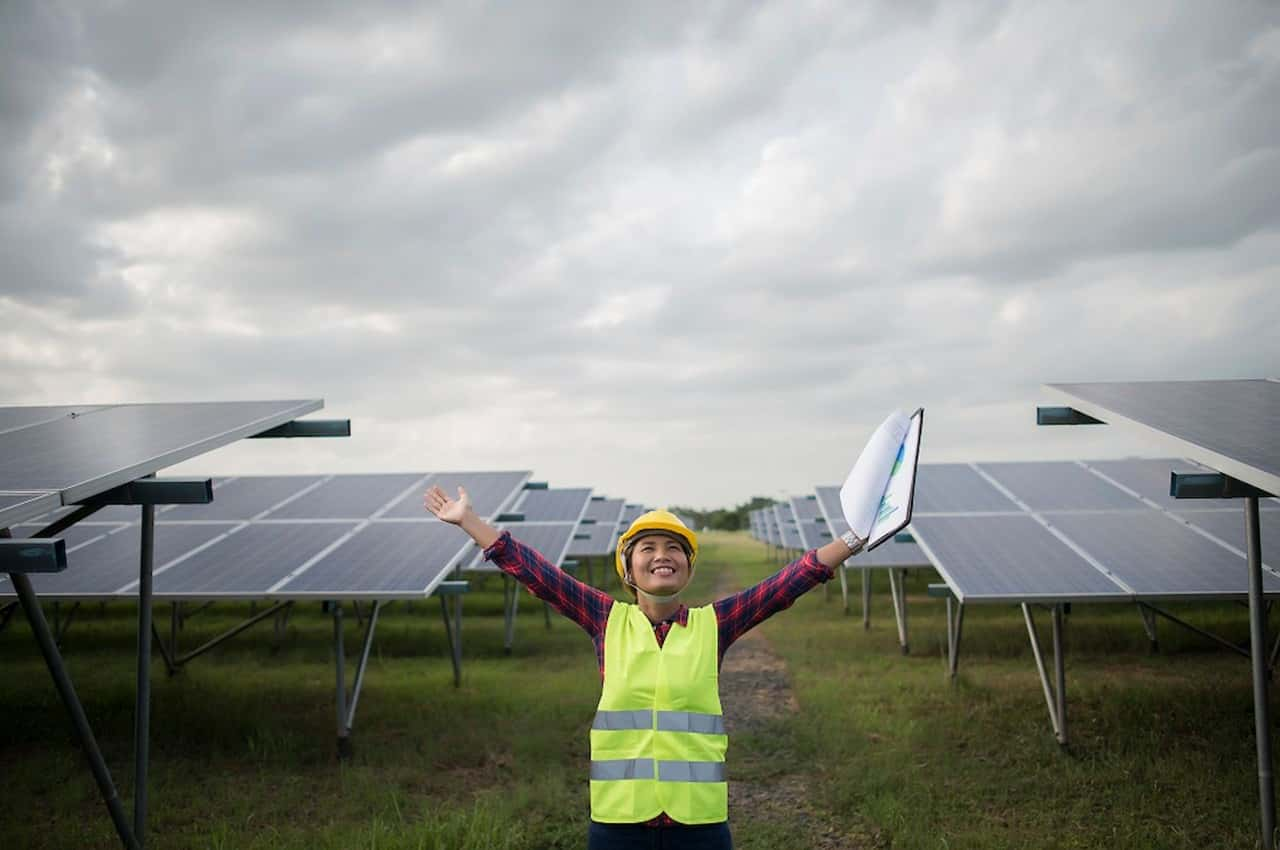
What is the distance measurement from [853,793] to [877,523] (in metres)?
5.10

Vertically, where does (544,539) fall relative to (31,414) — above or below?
below

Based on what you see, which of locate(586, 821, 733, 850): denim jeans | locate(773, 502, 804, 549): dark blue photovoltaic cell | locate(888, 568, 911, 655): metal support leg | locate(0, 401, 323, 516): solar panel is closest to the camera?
locate(586, 821, 733, 850): denim jeans

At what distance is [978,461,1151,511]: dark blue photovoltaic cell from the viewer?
12648mm

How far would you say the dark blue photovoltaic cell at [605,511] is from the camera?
31.6 meters

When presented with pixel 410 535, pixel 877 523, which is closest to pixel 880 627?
pixel 410 535

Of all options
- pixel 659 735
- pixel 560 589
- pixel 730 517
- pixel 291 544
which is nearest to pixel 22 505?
pixel 560 589

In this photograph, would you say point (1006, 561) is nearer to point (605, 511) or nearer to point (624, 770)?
point (624, 770)

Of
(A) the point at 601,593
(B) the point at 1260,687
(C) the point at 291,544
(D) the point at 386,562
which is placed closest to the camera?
(A) the point at 601,593

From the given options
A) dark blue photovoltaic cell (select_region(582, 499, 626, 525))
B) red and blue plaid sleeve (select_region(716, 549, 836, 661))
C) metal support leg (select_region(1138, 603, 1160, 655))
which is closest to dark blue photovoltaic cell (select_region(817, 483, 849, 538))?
metal support leg (select_region(1138, 603, 1160, 655))

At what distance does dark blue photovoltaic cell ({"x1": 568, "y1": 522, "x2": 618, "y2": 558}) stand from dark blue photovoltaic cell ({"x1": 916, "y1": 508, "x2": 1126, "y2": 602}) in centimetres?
1304

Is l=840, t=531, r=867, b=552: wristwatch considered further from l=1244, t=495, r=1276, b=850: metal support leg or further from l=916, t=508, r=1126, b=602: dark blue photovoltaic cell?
l=916, t=508, r=1126, b=602: dark blue photovoltaic cell

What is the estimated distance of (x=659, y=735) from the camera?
378 centimetres

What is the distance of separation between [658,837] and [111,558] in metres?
10.0

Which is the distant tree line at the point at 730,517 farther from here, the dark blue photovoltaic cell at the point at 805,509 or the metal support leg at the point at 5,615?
the metal support leg at the point at 5,615
